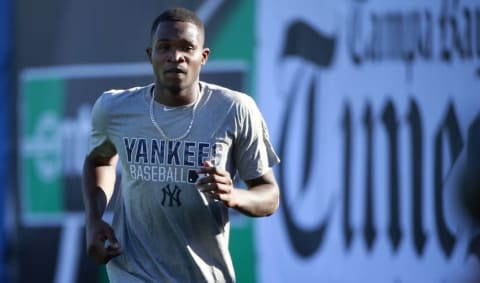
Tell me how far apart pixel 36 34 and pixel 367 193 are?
2.69 metres

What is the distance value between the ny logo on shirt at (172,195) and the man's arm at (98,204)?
0.28 m

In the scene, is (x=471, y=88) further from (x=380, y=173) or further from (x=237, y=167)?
(x=237, y=167)

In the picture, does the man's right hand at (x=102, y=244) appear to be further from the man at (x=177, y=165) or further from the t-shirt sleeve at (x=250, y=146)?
the t-shirt sleeve at (x=250, y=146)

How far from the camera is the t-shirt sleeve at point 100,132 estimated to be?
5.35m

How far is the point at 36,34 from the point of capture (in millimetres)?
9336

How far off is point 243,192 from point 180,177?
0.92 ft

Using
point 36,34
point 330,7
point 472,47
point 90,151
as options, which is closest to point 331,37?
point 330,7

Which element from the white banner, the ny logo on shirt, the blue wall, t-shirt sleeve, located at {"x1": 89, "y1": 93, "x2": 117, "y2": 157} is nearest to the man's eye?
t-shirt sleeve, located at {"x1": 89, "y1": 93, "x2": 117, "y2": 157}

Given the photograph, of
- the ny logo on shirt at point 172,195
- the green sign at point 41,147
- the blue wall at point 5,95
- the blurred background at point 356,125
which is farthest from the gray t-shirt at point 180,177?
the blue wall at point 5,95

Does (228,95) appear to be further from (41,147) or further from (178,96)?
(41,147)

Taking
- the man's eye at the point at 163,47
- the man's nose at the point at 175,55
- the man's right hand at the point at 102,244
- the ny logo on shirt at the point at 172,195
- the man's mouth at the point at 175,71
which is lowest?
the man's right hand at the point at 102,244

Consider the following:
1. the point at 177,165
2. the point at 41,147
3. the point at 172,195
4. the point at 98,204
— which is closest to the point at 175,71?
the point at 177,165

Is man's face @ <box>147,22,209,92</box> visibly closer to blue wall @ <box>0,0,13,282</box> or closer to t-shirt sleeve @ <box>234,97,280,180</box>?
t-shirt sleeve @ <box>234,97,280,180</box>

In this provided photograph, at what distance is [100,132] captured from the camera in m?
5.39
